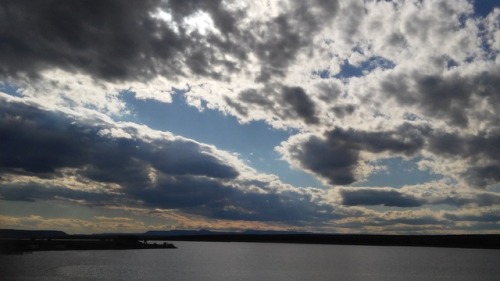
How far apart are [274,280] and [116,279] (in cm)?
2696

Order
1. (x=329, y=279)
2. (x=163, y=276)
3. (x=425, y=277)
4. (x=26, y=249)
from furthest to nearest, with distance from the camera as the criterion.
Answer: (x=26, y=249), (x=425, y=277), (x=329, y=279), (x=163, y=276)

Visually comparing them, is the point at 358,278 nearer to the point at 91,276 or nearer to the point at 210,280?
the point at 210,280

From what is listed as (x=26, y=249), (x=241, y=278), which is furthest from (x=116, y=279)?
(x=26, y=249)

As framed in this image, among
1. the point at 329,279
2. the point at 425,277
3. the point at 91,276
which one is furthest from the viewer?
the point at 425,277

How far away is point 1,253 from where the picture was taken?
123375 millimetres

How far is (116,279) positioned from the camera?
7619 centimetres

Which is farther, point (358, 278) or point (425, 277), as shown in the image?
point (425, 277)

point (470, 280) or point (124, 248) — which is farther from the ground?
point (124, 248)

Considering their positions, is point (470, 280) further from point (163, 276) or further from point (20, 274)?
point (20, 274)

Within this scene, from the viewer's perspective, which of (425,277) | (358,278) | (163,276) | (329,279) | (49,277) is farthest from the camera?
(425,277)

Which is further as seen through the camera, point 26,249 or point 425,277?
point 26,249

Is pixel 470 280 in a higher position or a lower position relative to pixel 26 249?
lower

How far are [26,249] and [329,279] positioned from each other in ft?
317

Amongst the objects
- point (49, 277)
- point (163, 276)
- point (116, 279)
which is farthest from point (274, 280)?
point (49, 277)
